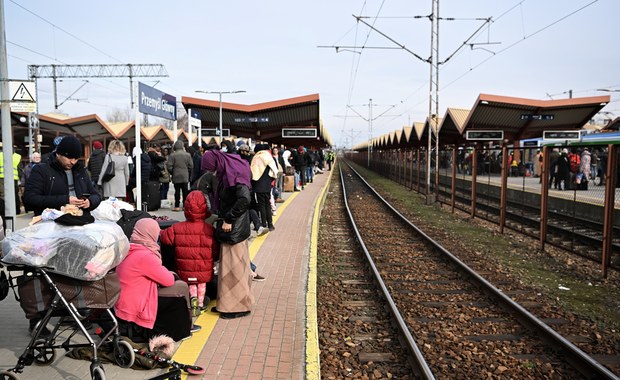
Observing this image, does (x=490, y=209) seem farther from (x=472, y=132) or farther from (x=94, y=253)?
(x=94, y=253)

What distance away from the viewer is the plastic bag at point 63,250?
3666 mm

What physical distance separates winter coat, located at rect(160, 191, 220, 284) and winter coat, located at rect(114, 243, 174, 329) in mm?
791

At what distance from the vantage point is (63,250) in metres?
3.72

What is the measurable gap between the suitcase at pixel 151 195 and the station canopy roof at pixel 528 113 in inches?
858

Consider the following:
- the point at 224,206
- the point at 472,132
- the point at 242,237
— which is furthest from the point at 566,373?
the point at 472,132

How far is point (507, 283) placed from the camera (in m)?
8.08

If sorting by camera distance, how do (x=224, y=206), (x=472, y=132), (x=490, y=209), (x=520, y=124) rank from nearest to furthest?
(x=224, y=206) < (x=490, y=209) < (x=472, y=132) < (x=520, y=124)

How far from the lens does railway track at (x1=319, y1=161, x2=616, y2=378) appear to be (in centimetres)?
490

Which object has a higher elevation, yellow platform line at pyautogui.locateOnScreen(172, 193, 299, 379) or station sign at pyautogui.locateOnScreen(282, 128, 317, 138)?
station sign at pyautogui.locateOnScreen(282, 128, 317, 138)

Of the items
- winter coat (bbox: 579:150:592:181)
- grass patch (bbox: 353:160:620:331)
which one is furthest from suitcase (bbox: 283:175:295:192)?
winter coat (bbox: 579:150:592:181)

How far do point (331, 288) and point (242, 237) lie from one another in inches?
104

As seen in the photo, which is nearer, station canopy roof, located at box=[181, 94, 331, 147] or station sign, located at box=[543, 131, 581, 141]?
station sign, located at box=[543, 131, 581, 141]

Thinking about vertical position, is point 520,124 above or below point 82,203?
above

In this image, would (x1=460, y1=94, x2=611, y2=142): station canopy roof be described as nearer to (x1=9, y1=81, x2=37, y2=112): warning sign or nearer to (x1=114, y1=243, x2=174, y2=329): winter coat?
(x1=9, y1=81, x2=37, y2=112): warning sign
